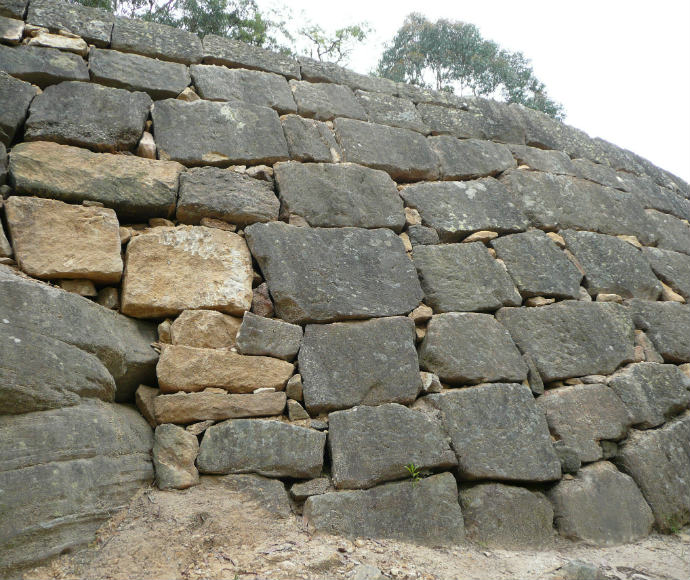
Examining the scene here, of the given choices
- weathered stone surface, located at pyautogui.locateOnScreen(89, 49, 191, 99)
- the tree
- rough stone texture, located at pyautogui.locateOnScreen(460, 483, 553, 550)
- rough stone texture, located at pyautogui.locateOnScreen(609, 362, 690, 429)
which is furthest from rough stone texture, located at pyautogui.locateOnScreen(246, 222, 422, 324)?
the tree

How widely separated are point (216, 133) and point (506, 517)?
2.68 m

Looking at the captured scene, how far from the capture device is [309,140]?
359cm

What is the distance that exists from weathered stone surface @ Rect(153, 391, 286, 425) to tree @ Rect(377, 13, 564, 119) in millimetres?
10257

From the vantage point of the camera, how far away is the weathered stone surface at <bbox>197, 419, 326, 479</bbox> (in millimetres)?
2352

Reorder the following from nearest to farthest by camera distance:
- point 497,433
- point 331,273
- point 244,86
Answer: point 497,433, point 331,273, point 244,86

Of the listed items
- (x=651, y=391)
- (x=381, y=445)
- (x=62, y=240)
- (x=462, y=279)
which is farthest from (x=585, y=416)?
(x=62, y=240)

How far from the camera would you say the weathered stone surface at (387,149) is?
372cm

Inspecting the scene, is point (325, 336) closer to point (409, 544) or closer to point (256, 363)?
point (256, 363)

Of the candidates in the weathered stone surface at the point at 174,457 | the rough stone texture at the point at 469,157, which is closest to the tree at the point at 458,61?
the rough stone texture at the point at 469,157

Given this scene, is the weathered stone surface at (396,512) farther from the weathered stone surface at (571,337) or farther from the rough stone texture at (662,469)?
the rough stone texture at (662,469)

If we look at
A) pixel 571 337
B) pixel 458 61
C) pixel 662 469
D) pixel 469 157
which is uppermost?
pixel 458 61

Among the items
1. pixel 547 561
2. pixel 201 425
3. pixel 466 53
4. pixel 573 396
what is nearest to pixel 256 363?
pixel 201 425

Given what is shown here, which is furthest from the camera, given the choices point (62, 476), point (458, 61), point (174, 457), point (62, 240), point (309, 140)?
point (458, 61)

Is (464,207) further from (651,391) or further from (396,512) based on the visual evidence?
(396,512)
